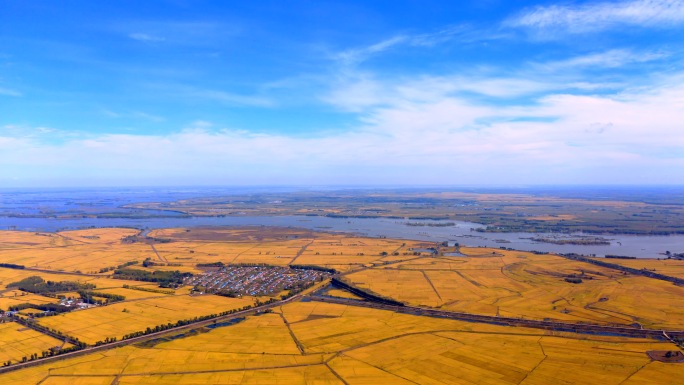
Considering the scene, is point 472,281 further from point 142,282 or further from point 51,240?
point 51,240

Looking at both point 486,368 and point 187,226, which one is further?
point 187,226

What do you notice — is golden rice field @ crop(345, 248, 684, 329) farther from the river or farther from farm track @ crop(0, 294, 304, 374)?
the river

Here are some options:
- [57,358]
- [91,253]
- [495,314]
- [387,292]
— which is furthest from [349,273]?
[91,253]

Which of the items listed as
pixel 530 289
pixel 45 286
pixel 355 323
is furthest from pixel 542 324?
pixel 45 286

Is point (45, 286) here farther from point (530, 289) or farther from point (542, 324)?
point (530, 289)

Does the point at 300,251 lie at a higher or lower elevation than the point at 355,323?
higher

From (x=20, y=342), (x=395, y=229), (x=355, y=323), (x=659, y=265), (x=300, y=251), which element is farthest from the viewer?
(x=395, y=229)

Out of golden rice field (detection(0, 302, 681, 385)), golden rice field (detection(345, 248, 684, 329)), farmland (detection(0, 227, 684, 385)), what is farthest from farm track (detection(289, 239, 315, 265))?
golden rice field (detection(0, 302, 681, 385))
